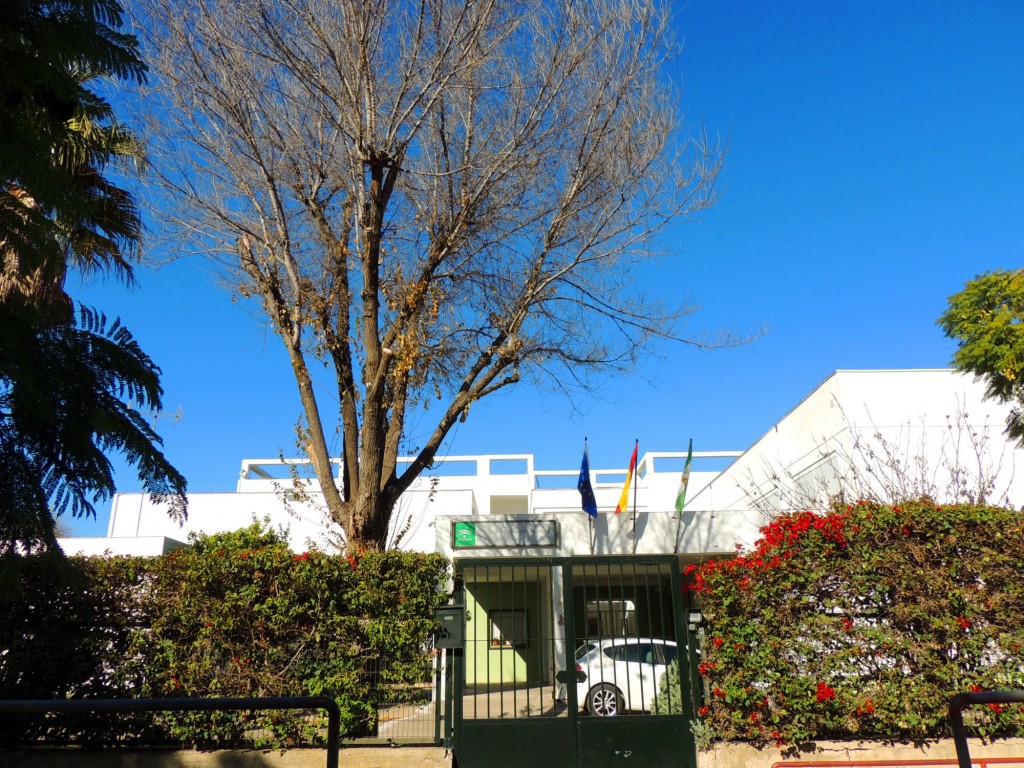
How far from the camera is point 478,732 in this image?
780 centimetres

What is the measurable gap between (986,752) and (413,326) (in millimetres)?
8211

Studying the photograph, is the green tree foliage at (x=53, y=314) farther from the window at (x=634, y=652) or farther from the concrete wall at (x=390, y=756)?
the window at (x=634, y=652)

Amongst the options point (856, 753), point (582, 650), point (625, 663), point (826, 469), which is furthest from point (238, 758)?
point (826, 469)

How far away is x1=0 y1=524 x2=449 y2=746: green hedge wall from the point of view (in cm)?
767

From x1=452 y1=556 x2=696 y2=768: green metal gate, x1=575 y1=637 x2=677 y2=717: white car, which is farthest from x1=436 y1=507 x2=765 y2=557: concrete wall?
x1=575 y1=637 x2=677 y2=717: white car

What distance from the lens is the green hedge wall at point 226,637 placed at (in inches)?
302

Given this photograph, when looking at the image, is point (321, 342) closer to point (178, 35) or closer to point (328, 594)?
point (328, 594)

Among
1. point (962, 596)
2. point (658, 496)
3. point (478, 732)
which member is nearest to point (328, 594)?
point (478, 732)

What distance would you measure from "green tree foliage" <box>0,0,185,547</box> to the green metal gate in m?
6.17

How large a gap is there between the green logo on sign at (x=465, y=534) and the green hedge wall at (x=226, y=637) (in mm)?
9489

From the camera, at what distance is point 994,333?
1552cm

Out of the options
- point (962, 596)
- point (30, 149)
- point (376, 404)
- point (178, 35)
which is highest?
point (178, 35)

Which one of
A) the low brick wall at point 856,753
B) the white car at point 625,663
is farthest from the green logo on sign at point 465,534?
the low brick wall at point 856,753

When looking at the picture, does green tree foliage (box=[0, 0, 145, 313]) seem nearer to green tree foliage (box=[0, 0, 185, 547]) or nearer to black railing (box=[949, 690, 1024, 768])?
green tree foliage (box=[0, 0, 185, 547])
